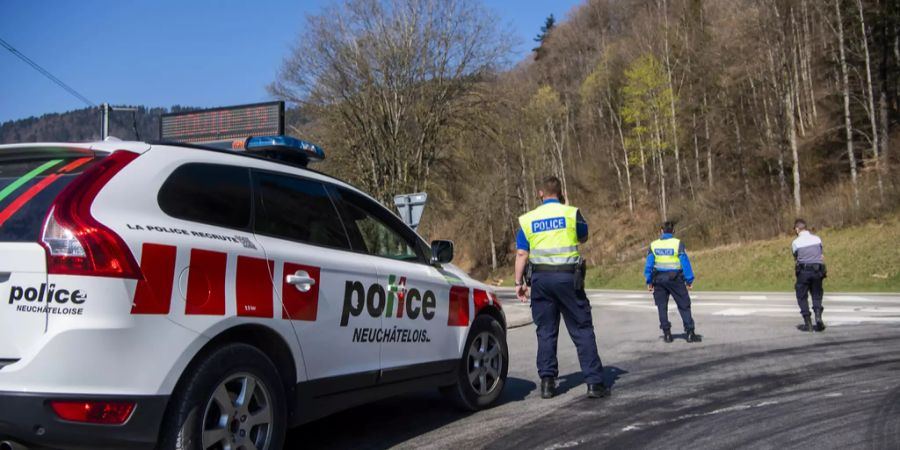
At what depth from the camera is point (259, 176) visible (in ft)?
14.5

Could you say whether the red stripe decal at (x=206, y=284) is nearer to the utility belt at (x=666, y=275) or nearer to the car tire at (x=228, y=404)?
the car tire at (x=228, y=404)

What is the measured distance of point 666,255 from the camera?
1072cm

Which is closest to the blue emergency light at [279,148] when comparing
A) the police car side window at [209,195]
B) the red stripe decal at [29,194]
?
the police car side window at [209,195]

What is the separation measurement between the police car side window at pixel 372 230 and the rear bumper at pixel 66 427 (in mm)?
1930

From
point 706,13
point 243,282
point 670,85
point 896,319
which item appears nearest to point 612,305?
point 896,319

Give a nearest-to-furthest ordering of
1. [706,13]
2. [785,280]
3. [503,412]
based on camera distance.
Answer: [503,412]
[785,280]
[706,13]

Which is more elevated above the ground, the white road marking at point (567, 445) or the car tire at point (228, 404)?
the car tire at point (228, 404)

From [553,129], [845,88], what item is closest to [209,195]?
[845,88]

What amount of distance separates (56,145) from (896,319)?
13454mm

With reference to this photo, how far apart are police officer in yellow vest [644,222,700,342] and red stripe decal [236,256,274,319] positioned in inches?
297

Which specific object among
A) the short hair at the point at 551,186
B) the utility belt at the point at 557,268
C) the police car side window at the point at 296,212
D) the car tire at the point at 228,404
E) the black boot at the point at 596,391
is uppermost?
the short hair at the point at 551,186

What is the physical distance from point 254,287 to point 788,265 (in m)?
28.6

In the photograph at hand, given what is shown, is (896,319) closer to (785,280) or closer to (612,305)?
(612,305)

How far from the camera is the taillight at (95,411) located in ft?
10.4
